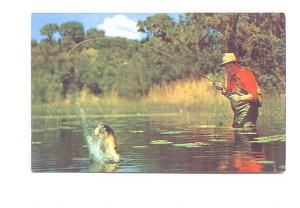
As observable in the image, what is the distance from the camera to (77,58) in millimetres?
8477

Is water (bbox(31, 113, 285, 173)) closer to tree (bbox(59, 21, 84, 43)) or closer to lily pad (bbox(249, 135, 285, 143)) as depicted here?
lily pad (bbox(249, 135, 285, 143))

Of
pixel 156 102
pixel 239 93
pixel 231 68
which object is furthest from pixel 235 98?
pixel 156 102

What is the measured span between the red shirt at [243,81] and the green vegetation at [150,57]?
68mm

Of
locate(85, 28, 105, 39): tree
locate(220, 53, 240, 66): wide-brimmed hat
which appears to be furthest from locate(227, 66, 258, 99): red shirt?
locate(85, 28, 105, 39): tree

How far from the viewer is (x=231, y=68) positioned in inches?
331

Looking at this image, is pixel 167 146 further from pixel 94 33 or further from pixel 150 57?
pixel 94 33

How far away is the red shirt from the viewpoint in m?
8.37

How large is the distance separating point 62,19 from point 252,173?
2.43 metres

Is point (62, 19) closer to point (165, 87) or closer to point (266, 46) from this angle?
point (165, 87)

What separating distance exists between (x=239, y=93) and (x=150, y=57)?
3.17 feet

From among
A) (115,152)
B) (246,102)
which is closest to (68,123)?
(115,152)
